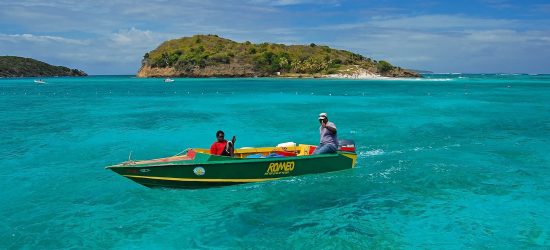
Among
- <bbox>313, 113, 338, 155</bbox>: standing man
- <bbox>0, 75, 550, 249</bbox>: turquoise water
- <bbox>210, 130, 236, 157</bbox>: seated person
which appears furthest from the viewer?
<bbox>313, 113, 338, 155</bbox>: standing man

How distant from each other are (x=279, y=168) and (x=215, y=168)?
2433 millimetres

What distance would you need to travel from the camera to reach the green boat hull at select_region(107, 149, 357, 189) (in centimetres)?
1434

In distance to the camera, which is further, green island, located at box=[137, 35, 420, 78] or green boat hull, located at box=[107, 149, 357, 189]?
green island, located at box=[137, 35, 420, 78]

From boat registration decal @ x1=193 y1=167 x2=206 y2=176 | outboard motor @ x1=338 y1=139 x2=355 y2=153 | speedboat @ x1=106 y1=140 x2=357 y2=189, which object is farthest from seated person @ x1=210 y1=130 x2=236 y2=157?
outboard motor @ x1=338 y1=139 x2=355 y2=153

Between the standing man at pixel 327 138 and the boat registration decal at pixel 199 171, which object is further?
the standing man at pixel 327 138

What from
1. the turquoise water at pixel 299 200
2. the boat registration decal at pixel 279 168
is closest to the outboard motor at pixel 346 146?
the turquoise water at pixel 299 200

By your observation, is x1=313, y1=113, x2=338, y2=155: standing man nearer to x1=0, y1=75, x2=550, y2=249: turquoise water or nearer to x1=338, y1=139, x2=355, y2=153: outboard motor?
x1=338, y1=139, x2=355, y2=153: outboard motor

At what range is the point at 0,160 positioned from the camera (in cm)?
2044

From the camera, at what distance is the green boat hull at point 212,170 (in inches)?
565

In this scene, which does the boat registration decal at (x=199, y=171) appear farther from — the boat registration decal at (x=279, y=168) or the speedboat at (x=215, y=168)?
the boat registration decal at (x=279, y=168)

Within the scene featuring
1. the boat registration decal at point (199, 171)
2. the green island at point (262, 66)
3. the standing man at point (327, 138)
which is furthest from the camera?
the green island at point (262, 66)

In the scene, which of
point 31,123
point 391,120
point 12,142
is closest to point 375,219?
point 12,142

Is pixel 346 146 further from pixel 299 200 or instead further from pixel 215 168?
pixel 215 168

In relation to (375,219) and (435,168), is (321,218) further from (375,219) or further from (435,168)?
(435,168)
